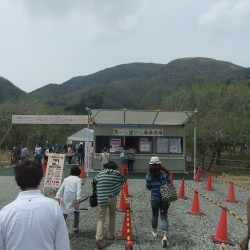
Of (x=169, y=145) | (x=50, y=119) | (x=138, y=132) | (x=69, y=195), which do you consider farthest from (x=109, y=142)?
(x=69, y=195)

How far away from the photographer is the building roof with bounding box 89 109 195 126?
19344 mm

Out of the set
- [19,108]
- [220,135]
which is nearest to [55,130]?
[19,108]

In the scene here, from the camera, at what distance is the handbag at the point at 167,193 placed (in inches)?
294

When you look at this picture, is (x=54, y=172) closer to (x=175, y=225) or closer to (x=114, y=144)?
(x=175, y=225)

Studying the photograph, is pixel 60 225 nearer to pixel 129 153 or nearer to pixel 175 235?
pixel 175 235

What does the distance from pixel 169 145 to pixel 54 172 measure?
11.2 m

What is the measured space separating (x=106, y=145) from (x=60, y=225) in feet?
61.2

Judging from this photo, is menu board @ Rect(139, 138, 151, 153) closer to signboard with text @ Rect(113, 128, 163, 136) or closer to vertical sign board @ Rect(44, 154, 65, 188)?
signboard with text @ Rect(113, 128, 163, 136)

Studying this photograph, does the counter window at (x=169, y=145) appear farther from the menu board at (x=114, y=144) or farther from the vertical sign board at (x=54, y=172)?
the vertical sign board at (x=54, y=172)

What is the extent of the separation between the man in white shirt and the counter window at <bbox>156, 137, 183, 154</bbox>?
762 inches

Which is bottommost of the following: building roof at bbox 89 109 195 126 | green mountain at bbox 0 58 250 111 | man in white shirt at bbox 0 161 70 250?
man in white shirt at bbox 0 161 70 250

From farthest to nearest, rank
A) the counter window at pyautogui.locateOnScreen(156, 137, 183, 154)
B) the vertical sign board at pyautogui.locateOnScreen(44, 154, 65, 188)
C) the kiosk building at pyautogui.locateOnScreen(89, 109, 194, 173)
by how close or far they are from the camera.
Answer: the counter window at pyautogui.locateOnScreen(156, 137, 183, 154) → the kiosk building at pyautogui.locateOnScreen(89, 109, 194, 173) → the vertical sign board at pyautogui.locateOnScreen(44, 154, 65, 188)

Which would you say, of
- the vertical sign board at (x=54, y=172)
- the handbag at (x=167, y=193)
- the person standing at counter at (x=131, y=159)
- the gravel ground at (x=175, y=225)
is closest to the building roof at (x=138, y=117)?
the person standing at counter at (x=131, y=159)

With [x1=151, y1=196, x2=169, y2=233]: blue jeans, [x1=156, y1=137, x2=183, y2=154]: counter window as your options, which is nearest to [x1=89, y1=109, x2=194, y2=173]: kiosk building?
[x1=156, y1=137, x2=183, y2=154]: counter window
